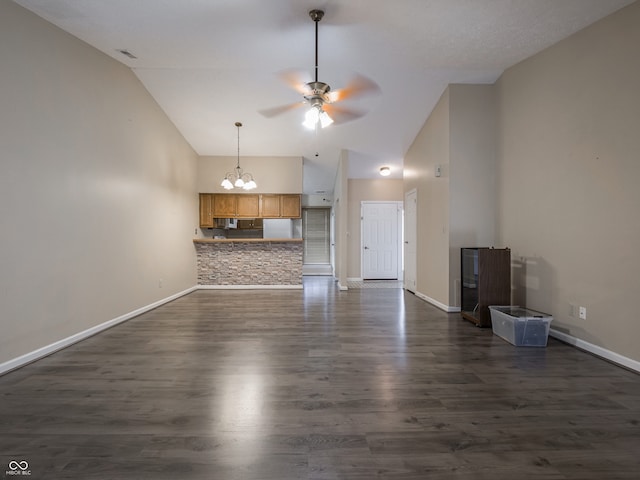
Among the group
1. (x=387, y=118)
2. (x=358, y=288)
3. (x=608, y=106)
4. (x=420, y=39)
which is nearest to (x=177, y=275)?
(x=358, y=288)

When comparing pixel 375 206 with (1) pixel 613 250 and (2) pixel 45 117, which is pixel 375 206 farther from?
(2) pixel 45 117

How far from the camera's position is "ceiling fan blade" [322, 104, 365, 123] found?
5.07 m

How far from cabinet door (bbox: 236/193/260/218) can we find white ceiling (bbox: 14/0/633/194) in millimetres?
1751

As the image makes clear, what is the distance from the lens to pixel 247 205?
7016 millimetres

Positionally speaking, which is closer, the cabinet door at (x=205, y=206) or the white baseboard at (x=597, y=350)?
the white baseboard at (x=597, y=350)

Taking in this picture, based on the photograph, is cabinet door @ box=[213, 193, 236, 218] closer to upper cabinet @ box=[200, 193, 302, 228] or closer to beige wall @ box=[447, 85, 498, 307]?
upper cabinet @ box=[200, 193, 302, 228]

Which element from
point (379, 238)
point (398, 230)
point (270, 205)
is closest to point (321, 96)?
point (270, 205)

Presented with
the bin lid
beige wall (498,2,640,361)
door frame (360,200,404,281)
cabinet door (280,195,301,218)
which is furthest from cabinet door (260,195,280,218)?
the bin lid

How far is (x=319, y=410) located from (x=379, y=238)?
6.44 metres

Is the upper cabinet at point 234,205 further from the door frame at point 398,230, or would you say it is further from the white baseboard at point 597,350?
the white baseboard at point 597,350

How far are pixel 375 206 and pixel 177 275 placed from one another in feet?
16.4

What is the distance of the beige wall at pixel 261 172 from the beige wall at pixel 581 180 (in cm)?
427

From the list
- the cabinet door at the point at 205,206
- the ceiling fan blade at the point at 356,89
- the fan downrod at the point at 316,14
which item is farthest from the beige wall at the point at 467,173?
the cabinet door at the point at 205,206

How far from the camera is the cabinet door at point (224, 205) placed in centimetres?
697
